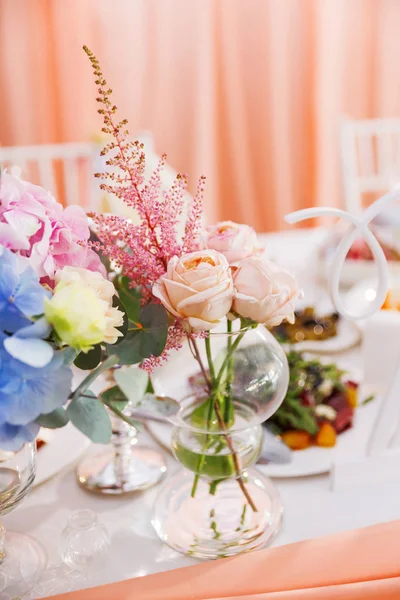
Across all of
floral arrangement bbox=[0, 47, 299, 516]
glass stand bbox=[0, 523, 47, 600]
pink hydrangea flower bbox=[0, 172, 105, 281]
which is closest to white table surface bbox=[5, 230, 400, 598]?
glass stand bbox=[0, 523, 47, 600]

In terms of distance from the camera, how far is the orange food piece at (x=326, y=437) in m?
0.95

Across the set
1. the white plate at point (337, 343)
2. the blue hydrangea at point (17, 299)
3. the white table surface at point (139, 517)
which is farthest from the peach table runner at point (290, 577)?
the white plate at point (337, 343)

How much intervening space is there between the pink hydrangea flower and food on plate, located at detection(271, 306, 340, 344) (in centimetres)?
62

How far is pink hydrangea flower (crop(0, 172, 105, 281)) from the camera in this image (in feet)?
1.97

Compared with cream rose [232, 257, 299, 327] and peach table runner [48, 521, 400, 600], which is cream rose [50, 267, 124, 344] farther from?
peach table runner [48, 521, 400, 600]

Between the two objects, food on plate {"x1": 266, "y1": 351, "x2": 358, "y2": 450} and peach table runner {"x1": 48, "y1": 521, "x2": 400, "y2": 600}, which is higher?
food on plate {"x1": 266, "y1": 351, "x2": 358, "y2": 450}

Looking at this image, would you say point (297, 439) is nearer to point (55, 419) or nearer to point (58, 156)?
point (55, 419)

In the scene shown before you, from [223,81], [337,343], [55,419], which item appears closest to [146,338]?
[55,419]

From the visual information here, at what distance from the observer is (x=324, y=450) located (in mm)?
944

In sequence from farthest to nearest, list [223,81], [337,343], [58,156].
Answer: [223,81] → [58,156] → [337,343]

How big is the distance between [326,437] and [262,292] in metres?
0.37

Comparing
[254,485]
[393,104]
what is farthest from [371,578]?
[393,104]

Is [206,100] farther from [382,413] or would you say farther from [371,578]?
[371,578]

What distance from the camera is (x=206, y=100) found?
335 centimetres
